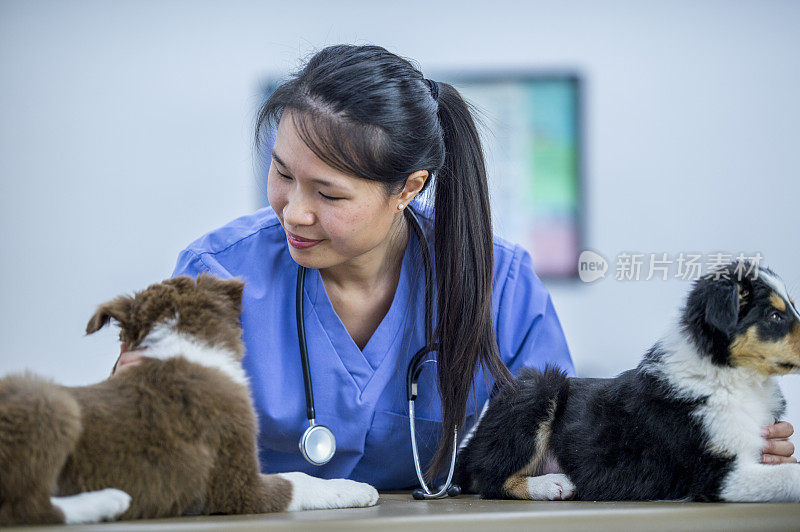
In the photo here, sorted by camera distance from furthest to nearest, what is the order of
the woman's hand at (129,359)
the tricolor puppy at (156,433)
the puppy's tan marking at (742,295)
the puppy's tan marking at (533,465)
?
the puppy's tan marking at (533,465) → the puppy's tan marking at (742,295) → the woman's hand at (129,359) → the tricolor puppy at (156,433)

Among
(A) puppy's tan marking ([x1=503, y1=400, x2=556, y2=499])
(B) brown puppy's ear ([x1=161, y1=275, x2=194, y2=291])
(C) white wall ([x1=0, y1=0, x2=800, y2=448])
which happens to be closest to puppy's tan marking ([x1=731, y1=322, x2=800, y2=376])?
(A) puppy's tan marking ([x1=503, y1=400, x2=556, y2=499])

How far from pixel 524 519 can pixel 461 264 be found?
59cm

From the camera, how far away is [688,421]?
1149mm

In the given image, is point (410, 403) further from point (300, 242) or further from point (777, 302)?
point (777, 302)

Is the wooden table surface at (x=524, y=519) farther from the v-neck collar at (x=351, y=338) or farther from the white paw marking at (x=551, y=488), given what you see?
the v-neck collar at (x=351, y=338)

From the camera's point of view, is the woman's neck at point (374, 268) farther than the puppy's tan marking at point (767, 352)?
Yes

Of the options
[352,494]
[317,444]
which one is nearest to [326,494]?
[352,494]

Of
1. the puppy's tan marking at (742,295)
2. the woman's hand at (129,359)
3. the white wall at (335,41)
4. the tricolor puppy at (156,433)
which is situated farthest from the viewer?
the white wall at (335,41)

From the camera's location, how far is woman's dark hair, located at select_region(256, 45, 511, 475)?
4.23 feet

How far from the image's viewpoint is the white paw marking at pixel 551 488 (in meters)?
1.22

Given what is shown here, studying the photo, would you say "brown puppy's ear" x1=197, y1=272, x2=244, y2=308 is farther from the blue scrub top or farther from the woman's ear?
the woman's ear

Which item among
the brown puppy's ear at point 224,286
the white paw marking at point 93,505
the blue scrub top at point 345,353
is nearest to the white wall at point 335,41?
the blue scrub top at point 345,353

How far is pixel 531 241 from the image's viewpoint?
3.65 m

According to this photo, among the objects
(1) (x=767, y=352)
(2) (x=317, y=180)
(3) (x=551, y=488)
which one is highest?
(2) (x=317, y=180)
